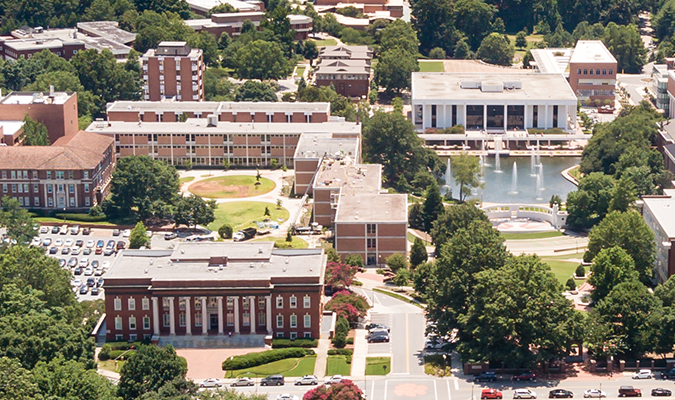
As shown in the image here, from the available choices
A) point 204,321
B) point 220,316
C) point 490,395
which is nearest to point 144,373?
point 204,321

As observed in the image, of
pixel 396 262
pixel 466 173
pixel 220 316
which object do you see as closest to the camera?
pixel 220 316

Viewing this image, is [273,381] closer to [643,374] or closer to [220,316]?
[220,316]

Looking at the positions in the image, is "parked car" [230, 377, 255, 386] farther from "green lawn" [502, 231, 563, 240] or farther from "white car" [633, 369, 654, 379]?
"green lawn" [502, 231, 563, 240]

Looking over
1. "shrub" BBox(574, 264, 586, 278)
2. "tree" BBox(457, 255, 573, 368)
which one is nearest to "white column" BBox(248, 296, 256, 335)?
"tree" BBox(457, 255, 573, 368)

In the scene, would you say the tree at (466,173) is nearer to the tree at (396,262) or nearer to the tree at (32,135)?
the tree at (396,262)

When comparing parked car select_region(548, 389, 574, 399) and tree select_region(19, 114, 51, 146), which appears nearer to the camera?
parked car select_region(548, 389, 574, 399)

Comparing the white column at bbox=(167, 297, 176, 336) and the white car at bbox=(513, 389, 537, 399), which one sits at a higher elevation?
the white column at bbox=(167, 297, 176, 336)

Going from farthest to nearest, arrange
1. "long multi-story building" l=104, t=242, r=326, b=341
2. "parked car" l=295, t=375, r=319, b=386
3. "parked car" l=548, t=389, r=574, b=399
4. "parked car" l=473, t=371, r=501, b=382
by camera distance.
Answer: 1. "long multi-story building" l=104, t=242, r=326, b=341
2. "parked car" l=295, t=375, r=319, b=386
3. "parked car" l=473, t=371, r=501, b=382
4. "parked car" l=548, t=389, r=574, b=399

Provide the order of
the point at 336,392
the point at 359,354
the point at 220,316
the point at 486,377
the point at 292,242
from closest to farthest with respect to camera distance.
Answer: the point at 336,392
the point at 486,377
the point at 359,354
the point at 220,316
the point at 292,242
